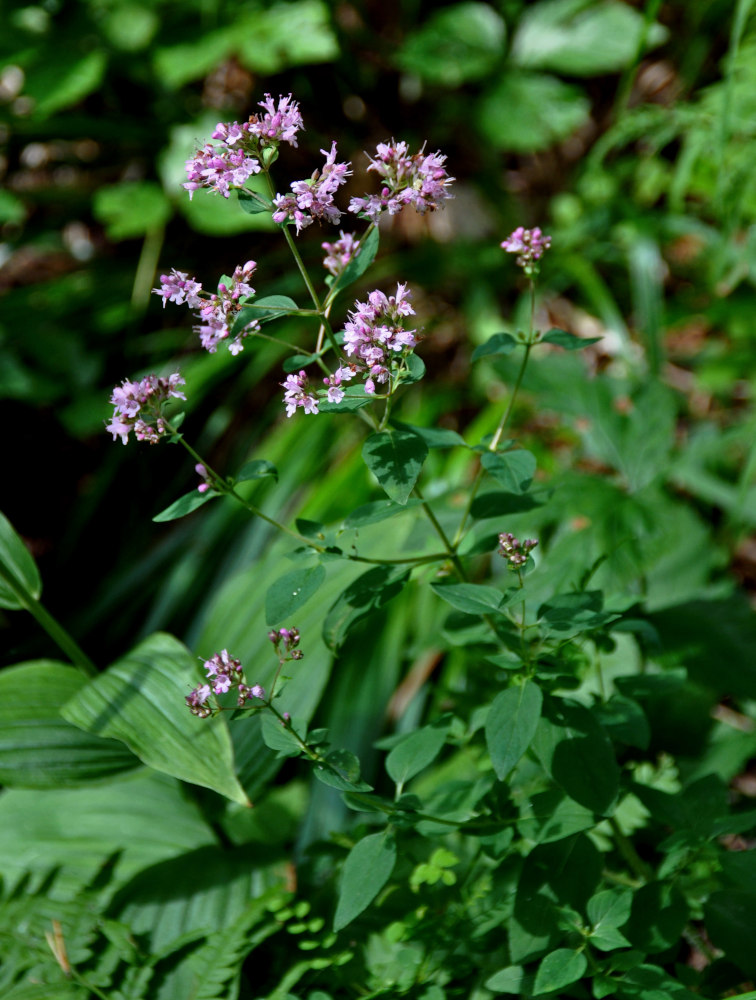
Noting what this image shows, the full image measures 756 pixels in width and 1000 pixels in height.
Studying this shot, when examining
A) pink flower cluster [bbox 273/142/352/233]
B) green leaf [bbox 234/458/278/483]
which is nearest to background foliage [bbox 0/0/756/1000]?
green leaf [bbox 234/458/278/483]

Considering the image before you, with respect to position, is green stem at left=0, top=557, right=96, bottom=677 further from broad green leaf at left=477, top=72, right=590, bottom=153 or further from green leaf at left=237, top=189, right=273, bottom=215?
broad green leaf at left=477, top=72, right=590, bottom=153

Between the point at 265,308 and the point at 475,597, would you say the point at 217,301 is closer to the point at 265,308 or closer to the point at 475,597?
the point at 265,308

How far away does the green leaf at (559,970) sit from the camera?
881 mm

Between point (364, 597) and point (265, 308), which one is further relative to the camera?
point (364, 597)

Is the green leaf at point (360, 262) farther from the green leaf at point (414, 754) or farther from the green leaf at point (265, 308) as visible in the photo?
the green leaf at point (414, 754)

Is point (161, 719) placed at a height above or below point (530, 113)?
below

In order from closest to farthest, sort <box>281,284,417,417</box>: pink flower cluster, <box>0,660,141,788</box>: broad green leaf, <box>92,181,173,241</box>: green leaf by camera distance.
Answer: <box>281,284,417,417</box>: pink flower cluster < <box>0,660,141,788</box>: broad green leaf < <box>92,181,173,241</box>: green leaf

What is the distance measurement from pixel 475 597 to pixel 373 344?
0.99ft

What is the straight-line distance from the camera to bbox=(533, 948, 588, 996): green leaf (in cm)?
88

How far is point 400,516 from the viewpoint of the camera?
5.44 feet

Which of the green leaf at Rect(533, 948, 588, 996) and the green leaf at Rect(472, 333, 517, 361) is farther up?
the green leaf at Rect(472, 333, 517, 361)

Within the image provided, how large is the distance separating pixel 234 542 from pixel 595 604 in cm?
133

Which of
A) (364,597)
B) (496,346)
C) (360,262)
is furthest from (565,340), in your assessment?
(364,597)

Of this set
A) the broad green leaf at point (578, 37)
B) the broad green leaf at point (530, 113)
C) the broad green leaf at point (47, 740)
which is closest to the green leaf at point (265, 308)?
the broad green leaf at point (47, 740)
